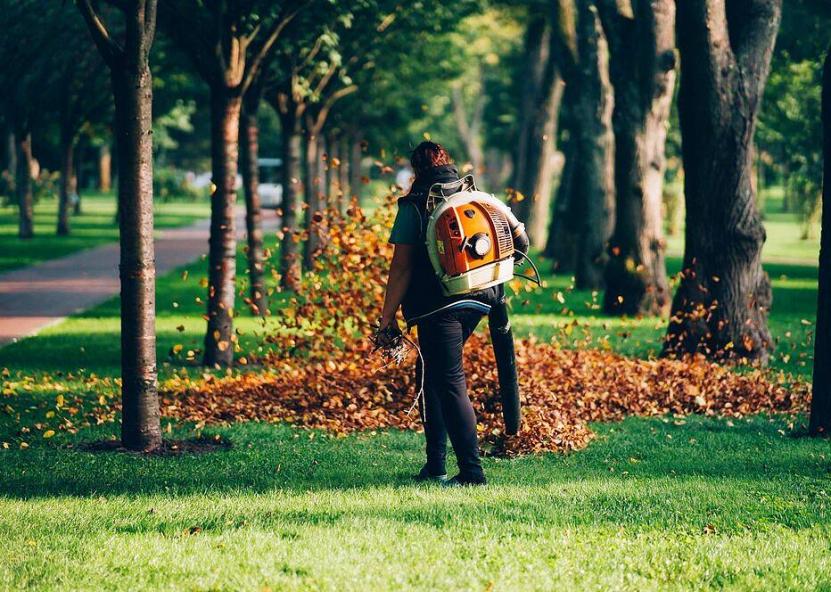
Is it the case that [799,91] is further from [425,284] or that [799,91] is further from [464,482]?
[425,284]

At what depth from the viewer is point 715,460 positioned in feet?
25.9

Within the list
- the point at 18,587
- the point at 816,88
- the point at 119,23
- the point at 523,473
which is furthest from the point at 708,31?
the point at 816,88

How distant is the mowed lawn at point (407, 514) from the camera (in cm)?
509

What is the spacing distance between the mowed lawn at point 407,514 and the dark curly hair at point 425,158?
5.81 ft

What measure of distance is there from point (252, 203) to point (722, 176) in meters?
5.75

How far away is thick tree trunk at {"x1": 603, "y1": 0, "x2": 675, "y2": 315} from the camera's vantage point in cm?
1570

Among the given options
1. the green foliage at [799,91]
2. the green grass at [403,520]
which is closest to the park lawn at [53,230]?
the green foliage at [799,91]

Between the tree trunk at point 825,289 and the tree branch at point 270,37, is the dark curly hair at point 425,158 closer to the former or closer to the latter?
the tree trunk at point 825,289

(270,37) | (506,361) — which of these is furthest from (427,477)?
(270,37)

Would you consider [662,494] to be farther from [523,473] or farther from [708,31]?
[708,31]

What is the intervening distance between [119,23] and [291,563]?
60.8 feet

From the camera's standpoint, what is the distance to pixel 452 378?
256 inches

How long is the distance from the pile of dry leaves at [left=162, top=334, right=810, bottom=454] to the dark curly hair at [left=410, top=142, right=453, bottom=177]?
94.0 inches

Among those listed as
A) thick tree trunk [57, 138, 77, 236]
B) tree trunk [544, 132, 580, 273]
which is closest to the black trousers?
tree trunk [544, 132, 580, 273]
